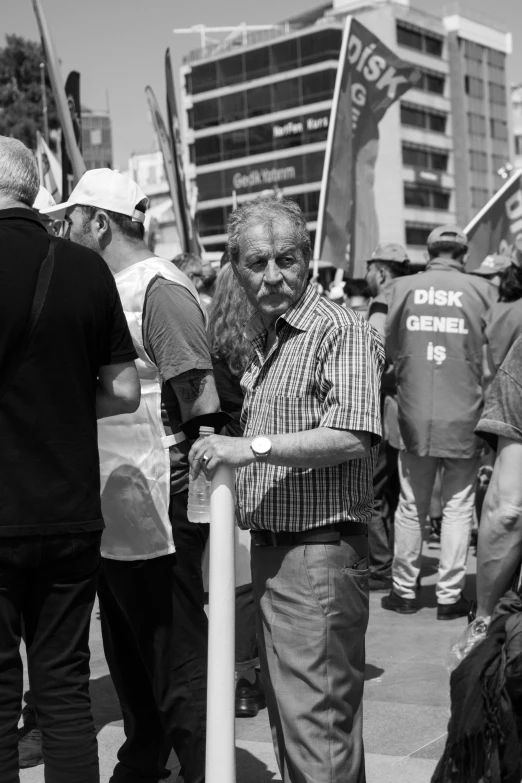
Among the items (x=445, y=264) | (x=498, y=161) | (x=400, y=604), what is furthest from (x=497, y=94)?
(x=400, y=604)

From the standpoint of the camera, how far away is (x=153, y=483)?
356 centimetres

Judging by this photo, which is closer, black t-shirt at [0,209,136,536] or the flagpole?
black t-shirt at [0,209,136,536]

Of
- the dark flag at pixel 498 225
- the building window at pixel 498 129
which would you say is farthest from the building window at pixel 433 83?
the dark flag at pixel 498 225

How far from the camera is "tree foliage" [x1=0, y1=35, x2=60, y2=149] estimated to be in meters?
48.9

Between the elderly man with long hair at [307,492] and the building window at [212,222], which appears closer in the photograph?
the elderly man with long hair at [307,492]

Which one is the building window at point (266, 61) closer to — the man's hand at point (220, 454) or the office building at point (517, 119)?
the office building at point (517, 119)

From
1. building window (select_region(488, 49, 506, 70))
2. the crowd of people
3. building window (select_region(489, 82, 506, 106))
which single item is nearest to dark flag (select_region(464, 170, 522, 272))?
the crowd of people

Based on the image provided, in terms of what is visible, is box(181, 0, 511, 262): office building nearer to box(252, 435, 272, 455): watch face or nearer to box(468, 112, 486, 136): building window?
box(468, 112, 486, 136): building window

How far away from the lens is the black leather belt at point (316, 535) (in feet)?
9.52

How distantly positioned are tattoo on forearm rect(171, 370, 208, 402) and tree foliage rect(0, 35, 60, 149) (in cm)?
4739

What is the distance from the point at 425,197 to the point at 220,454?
312 ft

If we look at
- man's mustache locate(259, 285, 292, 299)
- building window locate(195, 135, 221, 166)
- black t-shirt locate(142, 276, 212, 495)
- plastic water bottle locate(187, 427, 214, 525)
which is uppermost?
building window locate(195, 135, 221, 166)

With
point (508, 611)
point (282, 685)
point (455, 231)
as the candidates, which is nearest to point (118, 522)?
point (282, 685)

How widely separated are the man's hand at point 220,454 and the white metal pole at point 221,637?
29mm
